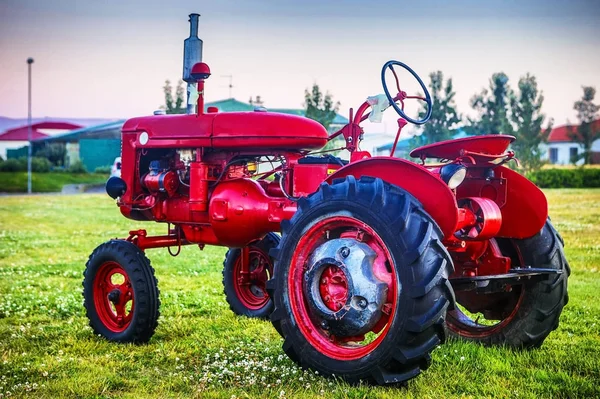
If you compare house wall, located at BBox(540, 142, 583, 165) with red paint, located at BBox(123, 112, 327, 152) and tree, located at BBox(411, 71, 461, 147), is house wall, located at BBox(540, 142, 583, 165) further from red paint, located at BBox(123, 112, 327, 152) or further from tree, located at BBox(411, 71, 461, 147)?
red paint, located at BBox(123, 112, 327, 152)

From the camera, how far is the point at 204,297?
8336 mm

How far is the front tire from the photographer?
6129mm

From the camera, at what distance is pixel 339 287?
4773 millimetres

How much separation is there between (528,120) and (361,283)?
4302 cm

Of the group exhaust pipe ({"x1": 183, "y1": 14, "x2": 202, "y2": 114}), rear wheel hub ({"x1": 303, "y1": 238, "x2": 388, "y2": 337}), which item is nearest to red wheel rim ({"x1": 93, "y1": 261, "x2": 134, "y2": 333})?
exhaust pipe ({"x1": 183, "y1": 14, "x2": 202, "y2": 114})

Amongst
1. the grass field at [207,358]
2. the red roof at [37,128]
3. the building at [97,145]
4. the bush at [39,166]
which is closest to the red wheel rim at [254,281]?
the grass field at [207,358]

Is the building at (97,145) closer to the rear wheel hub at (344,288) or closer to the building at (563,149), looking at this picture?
the building at (563,149)

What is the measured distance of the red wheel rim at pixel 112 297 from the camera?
20.9ft

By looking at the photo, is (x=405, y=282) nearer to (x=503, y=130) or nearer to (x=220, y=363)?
(x=220, y=363)

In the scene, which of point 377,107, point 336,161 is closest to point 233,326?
point 336,161

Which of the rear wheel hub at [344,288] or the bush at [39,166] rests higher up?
the rear wheel hub at [344,288]

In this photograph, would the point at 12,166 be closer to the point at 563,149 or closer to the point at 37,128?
the point at 37,128

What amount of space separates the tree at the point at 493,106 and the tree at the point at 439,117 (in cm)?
182

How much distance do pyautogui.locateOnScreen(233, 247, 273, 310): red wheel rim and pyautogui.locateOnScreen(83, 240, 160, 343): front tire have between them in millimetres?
1336
